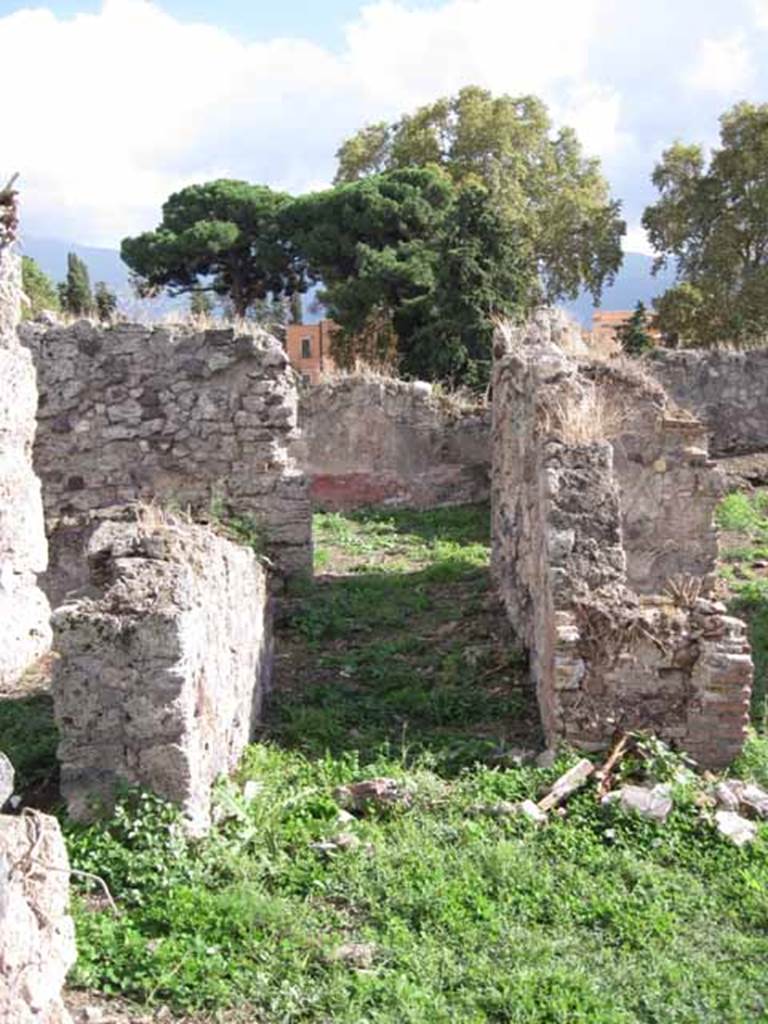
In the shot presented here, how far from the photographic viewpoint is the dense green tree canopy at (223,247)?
3241 centimetres

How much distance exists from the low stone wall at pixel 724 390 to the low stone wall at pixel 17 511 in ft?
35.0

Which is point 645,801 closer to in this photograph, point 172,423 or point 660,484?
point 660,484

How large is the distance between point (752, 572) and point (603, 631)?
473 centimetres

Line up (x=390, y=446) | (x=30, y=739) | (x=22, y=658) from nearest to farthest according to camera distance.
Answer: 1. (x=30, y=739)
2. (x=22, y=658)
3. (x=390, y=446)

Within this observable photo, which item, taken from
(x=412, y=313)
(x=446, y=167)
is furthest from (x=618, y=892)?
(x=446, y=167)

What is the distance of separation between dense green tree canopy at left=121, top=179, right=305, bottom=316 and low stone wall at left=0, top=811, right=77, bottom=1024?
1207 inches

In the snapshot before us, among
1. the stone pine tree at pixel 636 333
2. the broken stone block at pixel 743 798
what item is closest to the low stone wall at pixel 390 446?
the broken stone block at pixel 743 798

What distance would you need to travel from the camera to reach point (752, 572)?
9.86m

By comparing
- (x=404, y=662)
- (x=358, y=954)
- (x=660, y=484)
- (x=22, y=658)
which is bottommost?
(x=358, y=954)

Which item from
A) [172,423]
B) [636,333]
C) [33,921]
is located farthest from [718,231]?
[33,921]

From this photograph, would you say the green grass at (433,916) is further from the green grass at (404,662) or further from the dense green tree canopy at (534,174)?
the dense green tree canopy at (534,174)

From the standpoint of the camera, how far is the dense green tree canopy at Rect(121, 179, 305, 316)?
32406mm

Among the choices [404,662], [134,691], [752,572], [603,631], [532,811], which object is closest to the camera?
[134,691]

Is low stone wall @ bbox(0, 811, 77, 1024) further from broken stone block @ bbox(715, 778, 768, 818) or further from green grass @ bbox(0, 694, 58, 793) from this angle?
broken stone block @ bbox(715, 778, 768, 818)
